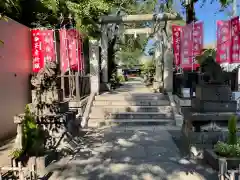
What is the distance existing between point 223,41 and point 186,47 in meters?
1.56

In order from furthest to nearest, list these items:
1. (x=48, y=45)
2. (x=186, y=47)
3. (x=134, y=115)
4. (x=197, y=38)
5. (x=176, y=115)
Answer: (x=186, y=47)
(x=197, y=38)
(x=134, y=115)
(x=48, y=45)
(x=176, y=115)

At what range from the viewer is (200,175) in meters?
4.63

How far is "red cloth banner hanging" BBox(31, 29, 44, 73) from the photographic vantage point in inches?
393

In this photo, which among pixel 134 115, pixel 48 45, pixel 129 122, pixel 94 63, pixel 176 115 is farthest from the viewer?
pixel 94 63

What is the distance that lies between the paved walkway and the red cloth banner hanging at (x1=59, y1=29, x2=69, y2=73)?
→ 3.82 m

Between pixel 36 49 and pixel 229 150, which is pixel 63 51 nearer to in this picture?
pixel 36 49

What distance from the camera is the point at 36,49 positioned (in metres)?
10.0

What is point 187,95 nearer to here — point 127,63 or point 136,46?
point 136,46

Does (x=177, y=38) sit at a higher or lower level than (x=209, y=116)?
higher

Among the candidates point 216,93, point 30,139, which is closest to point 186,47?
point 216,93

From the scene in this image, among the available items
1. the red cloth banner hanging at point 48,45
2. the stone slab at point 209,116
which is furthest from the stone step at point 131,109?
the stone slab at point 209,116

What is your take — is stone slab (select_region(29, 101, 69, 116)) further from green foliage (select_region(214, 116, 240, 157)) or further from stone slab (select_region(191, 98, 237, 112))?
green foliage (select_region(214, 116, 240, 157))

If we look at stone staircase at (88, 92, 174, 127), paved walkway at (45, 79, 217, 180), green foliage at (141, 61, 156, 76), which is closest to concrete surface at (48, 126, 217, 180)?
paved walkway at (45, 79, 217, 180)

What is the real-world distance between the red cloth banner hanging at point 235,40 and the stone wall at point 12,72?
824 cm
